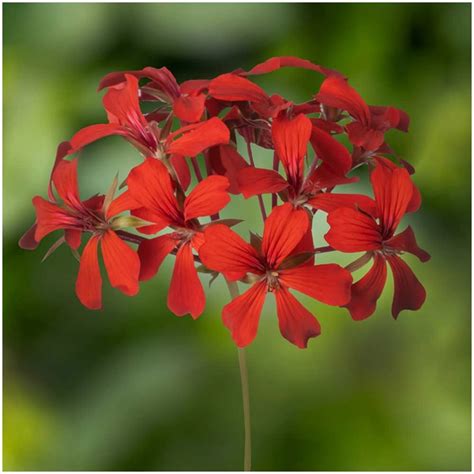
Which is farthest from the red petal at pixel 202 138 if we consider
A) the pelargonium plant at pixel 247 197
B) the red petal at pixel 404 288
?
the red petal at pixel 404 288

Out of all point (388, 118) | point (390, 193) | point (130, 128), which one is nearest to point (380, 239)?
point (390, 193)

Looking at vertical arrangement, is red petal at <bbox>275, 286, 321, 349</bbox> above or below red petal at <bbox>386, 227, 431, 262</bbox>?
below

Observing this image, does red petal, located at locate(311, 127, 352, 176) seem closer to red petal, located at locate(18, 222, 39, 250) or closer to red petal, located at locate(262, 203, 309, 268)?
red petal, located at locate(262, 203, 309, 268)

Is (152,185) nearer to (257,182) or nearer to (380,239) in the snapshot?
(257,182)

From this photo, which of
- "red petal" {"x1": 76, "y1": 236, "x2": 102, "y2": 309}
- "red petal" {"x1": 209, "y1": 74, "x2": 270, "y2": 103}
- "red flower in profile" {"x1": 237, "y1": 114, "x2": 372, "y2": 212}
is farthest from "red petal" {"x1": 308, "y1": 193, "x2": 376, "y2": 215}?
"red petal" {"x1": 76, "y1": 236, "x2": 102, "y2": 309}

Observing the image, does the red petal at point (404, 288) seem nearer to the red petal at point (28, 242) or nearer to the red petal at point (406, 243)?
the red petal at point (406, 243)

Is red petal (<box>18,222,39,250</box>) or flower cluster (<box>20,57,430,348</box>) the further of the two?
red petal (<box>18,222,39,250</box>)
